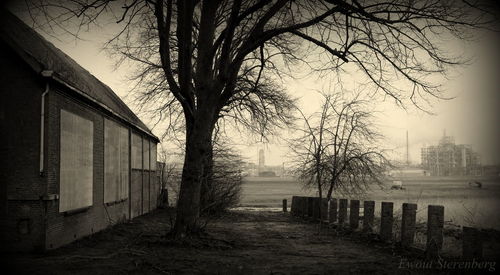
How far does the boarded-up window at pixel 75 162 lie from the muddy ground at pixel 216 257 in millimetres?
1146

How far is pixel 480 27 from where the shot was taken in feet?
30.8

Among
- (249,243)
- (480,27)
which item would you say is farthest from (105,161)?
(480,27)

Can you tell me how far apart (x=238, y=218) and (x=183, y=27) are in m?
13.2

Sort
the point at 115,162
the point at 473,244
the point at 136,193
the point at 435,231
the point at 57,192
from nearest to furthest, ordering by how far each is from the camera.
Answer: the point at 473,244 < the point at 435,231 < the point at 57,192 < the point at 115,162 < the point at 136,193

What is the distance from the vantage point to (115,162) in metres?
16.4

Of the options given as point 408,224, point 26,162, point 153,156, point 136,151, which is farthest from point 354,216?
point 153,156

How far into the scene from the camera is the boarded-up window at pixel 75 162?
A: 11.1 m

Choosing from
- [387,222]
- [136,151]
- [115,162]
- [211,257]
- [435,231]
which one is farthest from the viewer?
[136,151]

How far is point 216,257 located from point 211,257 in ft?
0.35

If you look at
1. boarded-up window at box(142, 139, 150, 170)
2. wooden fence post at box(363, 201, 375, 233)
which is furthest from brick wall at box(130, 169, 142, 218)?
wooden fence post at box(363, 201, 375, 233)

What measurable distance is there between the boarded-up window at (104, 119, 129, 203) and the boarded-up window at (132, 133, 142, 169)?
150 cm

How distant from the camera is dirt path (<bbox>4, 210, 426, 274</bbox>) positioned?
318 inches

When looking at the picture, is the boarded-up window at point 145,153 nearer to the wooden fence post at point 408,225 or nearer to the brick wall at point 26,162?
the brick wall at point 26,162

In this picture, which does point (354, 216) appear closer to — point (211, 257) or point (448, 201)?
point (211, 257)
